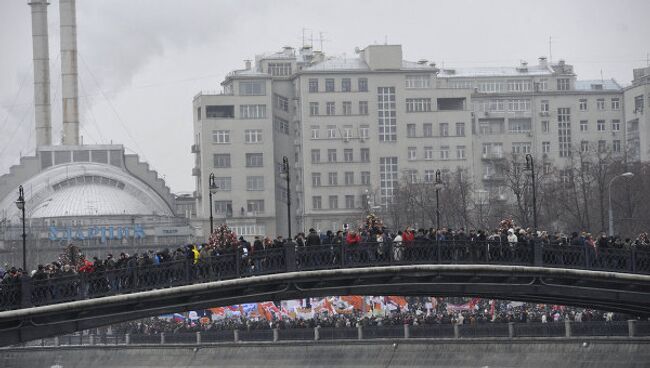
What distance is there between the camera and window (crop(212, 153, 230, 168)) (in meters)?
180

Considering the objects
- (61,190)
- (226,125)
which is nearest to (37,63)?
(61,190)

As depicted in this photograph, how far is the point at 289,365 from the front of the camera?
109 m

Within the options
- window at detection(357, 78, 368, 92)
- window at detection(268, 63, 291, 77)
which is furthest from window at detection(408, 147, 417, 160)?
window at detection(268, 63, 291, 77)

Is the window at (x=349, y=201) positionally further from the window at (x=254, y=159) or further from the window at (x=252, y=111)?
the window at (x=252, y=111)

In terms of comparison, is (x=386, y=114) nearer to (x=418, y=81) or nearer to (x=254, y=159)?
(x=418, y=81)

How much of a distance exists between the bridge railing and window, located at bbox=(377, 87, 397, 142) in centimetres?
11288

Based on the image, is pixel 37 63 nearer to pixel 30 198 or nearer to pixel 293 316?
pixel 30 198

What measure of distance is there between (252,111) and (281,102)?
4.44 metres

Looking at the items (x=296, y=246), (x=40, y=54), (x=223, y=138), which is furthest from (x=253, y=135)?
(x=296, y=246)

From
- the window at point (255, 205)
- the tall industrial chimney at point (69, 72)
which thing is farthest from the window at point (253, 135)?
the tall industrial chimney at point (69, 72)

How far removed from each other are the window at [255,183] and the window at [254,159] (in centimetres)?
126

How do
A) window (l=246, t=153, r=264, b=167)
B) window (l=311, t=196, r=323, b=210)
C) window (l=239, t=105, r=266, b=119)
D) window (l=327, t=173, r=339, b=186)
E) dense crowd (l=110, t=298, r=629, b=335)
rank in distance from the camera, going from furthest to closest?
window (l=327, t=173, r=339, b=186) < window (l=311, t=196, r=323, b=210) < window (l=246, t=153, r=264, b=167) < window (l=239, t=105, r=266, b=119) < dense crowd (l=110, t=298, r=629, b=335)

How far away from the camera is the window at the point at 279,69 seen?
613 ft

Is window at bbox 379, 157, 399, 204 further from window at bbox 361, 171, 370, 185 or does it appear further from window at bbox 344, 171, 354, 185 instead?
window at bbox 344, 171, 354, 185
